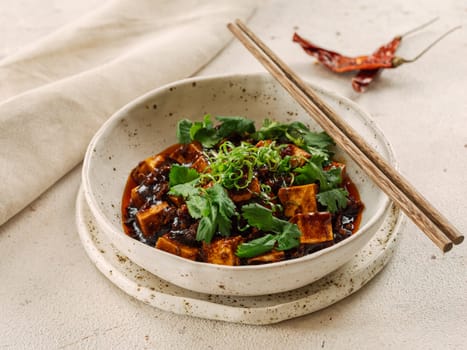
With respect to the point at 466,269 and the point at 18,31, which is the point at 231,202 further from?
the point at 18,31

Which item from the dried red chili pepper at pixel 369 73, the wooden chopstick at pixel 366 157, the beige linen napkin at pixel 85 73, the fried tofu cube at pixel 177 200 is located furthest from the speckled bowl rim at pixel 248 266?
the dried red chili pepper at pixel 369 73

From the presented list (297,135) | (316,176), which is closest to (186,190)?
(316,176)

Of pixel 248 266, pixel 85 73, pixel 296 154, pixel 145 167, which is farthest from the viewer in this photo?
pixel 85 73

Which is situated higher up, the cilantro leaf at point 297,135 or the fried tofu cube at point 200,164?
the cilantro leaf at point 297,135

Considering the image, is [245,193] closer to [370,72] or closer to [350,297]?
[350,297]

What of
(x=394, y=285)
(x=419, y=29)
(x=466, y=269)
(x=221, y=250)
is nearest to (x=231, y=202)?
(x=221, y=250)

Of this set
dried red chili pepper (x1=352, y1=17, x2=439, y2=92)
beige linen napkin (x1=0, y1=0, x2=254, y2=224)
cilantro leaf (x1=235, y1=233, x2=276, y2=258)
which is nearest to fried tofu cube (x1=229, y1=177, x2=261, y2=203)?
cilantro leaf (x1=235, y1=233, x2=276, y2=258)

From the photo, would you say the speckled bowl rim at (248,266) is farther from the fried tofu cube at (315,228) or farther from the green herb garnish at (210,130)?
the green herb garnish at (210,130)
